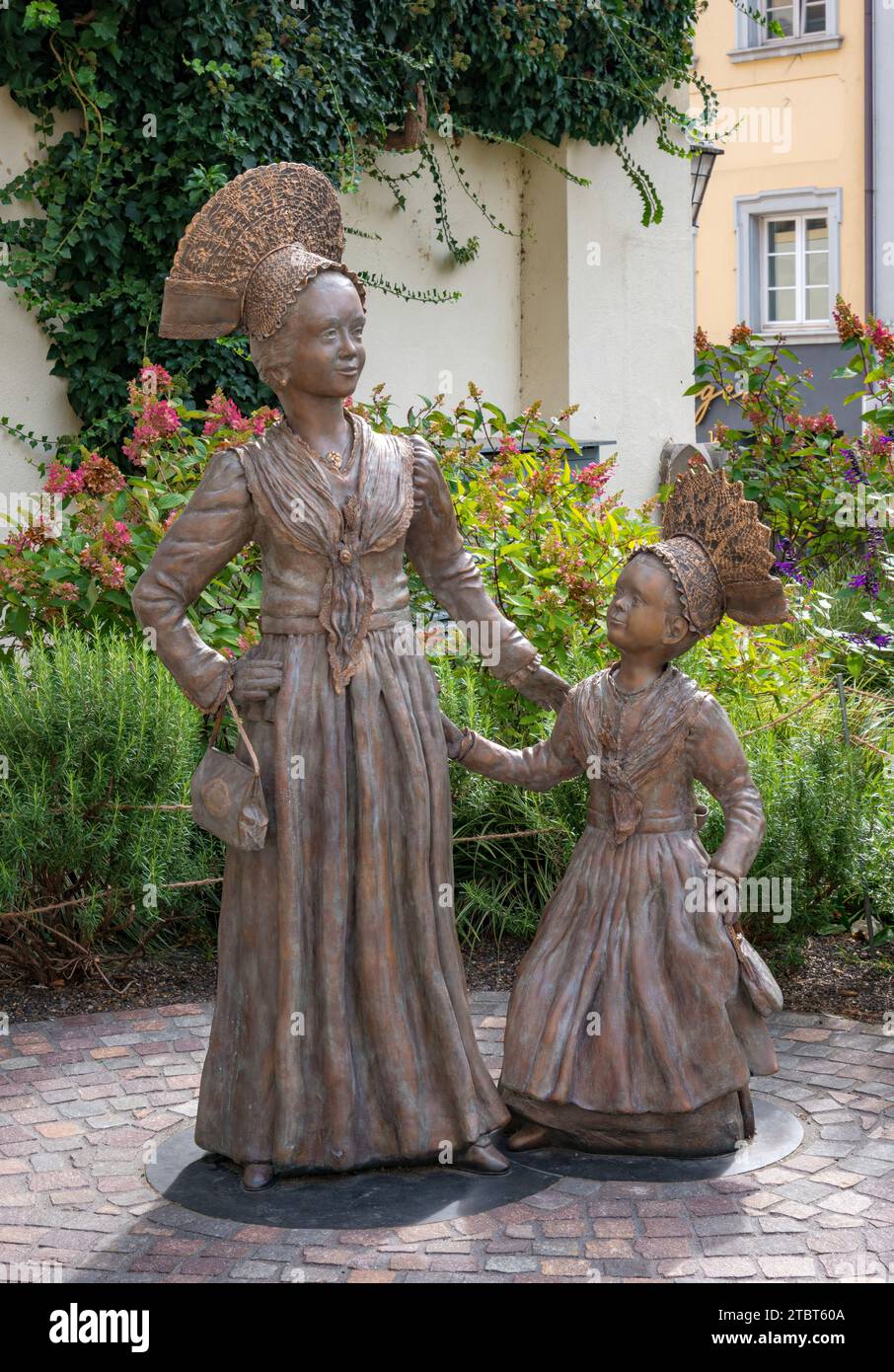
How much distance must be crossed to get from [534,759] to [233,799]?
0.88 meters

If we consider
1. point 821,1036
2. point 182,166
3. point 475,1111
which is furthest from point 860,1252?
point 182,166

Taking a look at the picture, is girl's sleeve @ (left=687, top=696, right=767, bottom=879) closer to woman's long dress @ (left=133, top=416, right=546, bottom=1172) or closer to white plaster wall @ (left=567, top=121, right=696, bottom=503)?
woman's long dress @ (left=133, top=416, right=546, bottom=1172)

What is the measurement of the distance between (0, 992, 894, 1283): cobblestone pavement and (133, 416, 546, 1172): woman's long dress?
12.9 inches

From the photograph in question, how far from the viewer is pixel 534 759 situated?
440cm

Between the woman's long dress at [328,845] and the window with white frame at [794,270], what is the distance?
16.5 m

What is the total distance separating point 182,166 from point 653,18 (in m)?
4.29

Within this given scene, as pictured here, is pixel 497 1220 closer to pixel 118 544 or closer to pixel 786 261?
pixel 118 544

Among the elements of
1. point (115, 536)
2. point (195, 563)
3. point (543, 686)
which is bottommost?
point (543, 686)

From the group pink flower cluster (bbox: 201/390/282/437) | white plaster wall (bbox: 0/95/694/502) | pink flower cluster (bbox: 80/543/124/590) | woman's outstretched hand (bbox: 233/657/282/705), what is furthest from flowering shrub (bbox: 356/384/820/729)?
white plaster wall (bbox: 0/95/694/502)

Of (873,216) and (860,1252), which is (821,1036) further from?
(873,216)

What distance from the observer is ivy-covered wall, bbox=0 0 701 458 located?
7801mm

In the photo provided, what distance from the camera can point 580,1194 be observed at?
3975mm

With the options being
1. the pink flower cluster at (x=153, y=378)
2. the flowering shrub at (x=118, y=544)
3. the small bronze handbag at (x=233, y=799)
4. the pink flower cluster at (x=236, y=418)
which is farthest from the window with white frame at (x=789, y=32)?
the small bronze handbag at (x=233, y=799)

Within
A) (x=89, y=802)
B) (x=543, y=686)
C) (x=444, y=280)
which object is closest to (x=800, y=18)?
(x=444, y=280)
